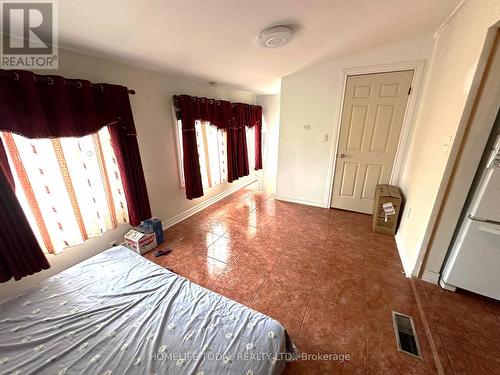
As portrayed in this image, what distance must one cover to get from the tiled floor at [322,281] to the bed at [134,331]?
1.44 feet

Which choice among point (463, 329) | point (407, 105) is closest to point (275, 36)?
point (407, 105)

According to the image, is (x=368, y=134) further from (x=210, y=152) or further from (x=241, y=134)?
(x=210, y=152)

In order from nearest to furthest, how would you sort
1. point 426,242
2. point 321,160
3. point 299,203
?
point 426,242 < point 321,160 < point 299,203

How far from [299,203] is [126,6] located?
322 cm

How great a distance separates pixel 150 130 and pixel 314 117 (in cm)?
237

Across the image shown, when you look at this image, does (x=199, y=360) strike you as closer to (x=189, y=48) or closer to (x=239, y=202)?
(x=189, y=48)

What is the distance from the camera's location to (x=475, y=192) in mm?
1407

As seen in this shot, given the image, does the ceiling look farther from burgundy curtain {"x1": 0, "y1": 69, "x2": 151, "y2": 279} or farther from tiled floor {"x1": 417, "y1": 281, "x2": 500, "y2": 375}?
tiled floor {"x1": 417, "y1": 281, "x2": 500, "y2": 375}

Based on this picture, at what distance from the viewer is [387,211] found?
7.97 feet

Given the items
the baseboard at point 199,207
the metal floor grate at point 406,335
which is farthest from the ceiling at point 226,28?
the metal floor grate at point 406,335

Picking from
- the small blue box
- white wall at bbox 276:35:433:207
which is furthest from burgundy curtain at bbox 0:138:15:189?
white wall at bbox 276:35:433:207

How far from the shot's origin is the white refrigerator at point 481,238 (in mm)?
1307

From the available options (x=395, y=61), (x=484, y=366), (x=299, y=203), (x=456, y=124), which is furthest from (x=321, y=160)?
(x=484, y=366)

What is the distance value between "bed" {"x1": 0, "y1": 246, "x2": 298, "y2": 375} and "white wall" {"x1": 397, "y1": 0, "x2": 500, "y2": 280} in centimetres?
155
